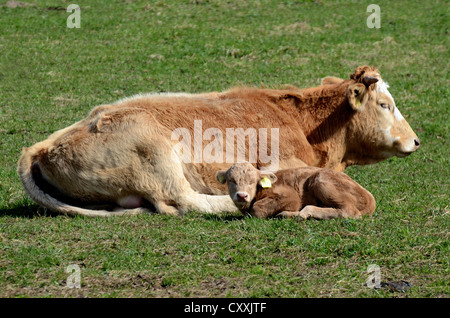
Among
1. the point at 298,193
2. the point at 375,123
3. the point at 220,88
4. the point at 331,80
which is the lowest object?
the point at 298,193

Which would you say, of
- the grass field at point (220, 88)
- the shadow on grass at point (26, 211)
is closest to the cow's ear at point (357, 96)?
the grass field at point (220, 88)

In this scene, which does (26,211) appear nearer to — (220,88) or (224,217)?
(224,217)

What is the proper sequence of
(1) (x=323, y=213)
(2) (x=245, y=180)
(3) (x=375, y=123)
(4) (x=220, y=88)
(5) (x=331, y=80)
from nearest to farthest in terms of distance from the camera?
1. (1) (x=323, y=213)
2. (2) (x=245, y=180)
3. (3) (x=375, y=123)
4. (5) (x=331, y=80)
5. (4) (x=220, y=88)

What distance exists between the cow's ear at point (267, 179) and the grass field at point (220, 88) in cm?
44

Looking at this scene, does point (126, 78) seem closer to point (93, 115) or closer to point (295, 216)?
point (93, 115)

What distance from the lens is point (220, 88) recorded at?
16.2 meters

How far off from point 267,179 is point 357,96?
2.40 meters

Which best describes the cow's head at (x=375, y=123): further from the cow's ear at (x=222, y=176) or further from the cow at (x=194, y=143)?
the cow's ear at (x=222, y=176)

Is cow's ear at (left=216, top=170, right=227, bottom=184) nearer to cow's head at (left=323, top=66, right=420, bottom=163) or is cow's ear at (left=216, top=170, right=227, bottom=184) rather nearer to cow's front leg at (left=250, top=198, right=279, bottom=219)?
cow's front leg at (left=250, top=198, right=279, bottom=219)

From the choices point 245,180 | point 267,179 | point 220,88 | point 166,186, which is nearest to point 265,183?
point 267,179

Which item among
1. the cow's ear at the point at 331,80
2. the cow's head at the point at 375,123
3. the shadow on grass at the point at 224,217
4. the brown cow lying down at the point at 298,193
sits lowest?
the shadow on grass at the point at 224,217

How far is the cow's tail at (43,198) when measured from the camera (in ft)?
29.4

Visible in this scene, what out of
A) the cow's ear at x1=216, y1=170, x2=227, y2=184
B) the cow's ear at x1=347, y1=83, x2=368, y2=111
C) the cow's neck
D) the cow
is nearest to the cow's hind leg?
the cow

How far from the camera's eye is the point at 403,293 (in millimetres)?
6449
